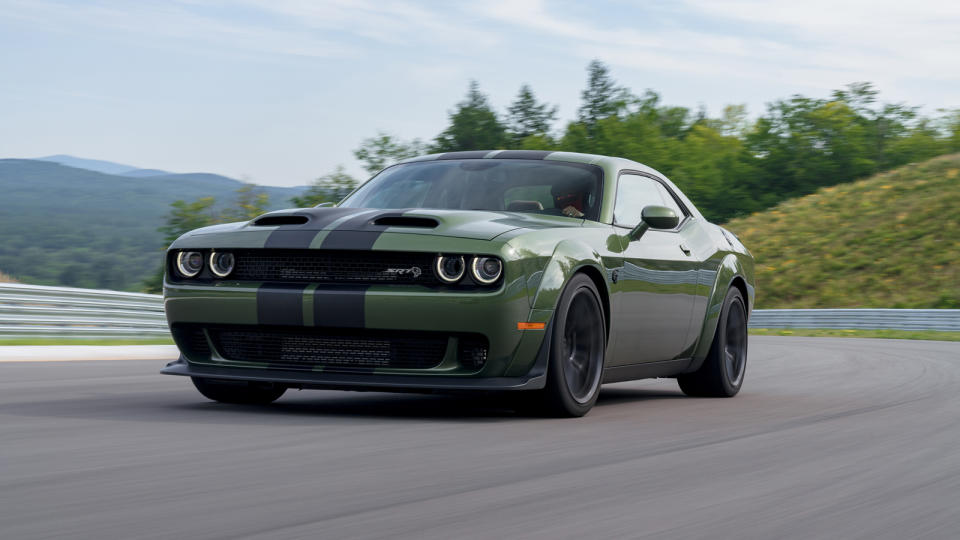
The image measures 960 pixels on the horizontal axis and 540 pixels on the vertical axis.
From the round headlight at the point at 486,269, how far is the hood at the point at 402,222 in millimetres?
107

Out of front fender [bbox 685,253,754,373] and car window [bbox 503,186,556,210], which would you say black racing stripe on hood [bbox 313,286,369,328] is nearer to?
car window [bbox 503,186,556,210]

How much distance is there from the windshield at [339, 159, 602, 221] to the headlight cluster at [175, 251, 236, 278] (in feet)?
4.33

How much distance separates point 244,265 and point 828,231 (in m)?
49.7

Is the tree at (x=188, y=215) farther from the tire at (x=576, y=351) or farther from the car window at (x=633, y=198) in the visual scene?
the tire at (x=576, y=351)

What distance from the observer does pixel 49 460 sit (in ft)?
14.5

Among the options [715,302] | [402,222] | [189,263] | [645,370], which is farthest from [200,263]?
[715,302]

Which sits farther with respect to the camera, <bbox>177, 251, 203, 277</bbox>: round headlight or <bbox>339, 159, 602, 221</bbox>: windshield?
<bbox>339, 159, 602, 221</bbox>: windshield

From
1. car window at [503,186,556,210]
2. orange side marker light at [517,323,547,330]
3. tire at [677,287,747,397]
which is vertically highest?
car window at [503,186,556,210]

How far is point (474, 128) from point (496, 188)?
104m

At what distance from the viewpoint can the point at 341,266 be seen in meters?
5.84

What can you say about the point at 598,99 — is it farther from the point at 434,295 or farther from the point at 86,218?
the point at 434,295

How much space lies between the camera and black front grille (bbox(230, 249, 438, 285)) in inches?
227

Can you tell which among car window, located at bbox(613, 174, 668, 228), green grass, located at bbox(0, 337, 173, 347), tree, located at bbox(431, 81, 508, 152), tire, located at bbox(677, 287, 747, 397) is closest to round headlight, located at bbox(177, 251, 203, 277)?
car window, located at bbox(613, 174, 668, 228)

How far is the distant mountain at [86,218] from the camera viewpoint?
61.6m
